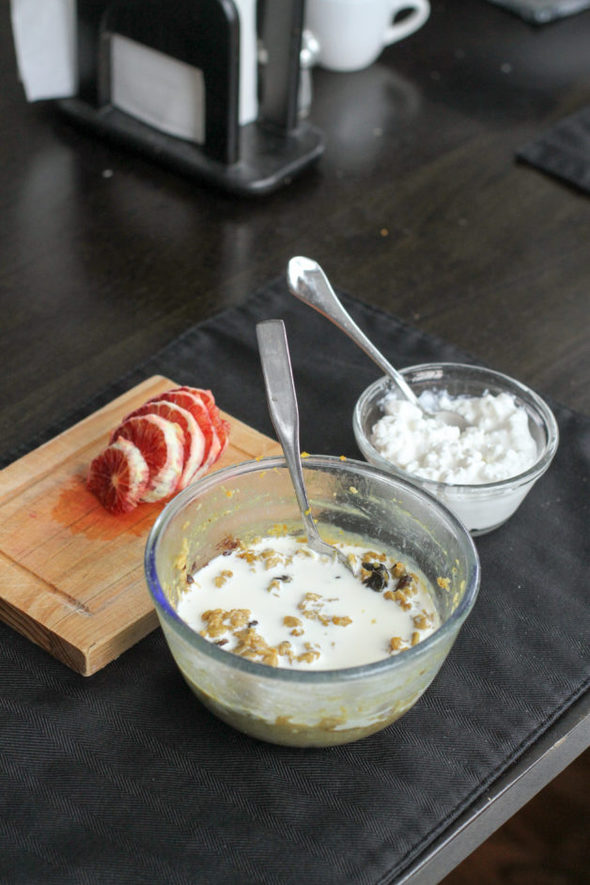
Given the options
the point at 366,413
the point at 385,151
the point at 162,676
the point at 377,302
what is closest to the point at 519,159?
the point at 385,151

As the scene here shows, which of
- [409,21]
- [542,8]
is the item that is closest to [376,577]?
[409,21]

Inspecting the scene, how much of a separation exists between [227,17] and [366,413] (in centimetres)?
63

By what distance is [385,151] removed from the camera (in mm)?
1650

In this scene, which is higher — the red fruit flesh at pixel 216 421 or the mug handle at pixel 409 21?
the mug handle at pixel 409 21

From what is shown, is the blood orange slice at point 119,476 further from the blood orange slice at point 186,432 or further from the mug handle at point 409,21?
the mug handle at point 409,21

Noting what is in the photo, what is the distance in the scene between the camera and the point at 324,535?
91cm

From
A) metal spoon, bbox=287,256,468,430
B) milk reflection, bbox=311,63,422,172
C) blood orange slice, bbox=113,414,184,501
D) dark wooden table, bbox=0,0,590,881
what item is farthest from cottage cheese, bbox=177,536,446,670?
milk reflection, bbox=311,63,422,172

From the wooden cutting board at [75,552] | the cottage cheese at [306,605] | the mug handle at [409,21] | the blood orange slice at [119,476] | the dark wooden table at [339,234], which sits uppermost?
the mug handle at [409,21]

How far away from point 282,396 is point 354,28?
108 cm

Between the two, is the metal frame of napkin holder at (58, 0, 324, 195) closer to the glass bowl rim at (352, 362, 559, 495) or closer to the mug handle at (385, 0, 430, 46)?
the mug handle at (385, 0, 430, 46)

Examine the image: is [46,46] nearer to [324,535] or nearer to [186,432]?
[186,432]

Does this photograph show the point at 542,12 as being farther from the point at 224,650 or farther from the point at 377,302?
the point at 224,650

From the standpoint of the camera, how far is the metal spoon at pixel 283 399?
0.87 m

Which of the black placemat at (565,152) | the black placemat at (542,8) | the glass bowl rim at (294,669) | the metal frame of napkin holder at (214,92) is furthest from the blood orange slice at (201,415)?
the black placemat at (542,8)
